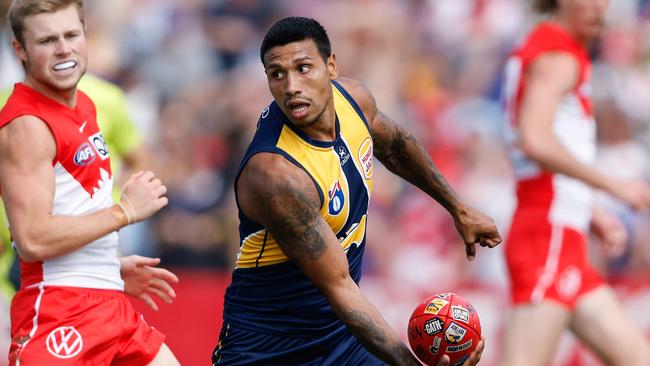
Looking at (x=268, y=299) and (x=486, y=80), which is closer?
(x=268, y=299)

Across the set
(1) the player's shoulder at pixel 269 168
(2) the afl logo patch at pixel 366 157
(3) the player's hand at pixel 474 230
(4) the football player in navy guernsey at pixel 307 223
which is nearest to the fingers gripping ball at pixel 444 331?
(4) the football player in navy guernsey at pixel 307 223

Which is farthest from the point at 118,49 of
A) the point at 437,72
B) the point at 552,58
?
the point at 552,58

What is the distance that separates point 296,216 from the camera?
547 cm

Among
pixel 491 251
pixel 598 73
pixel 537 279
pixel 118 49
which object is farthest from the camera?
pixel 598 73

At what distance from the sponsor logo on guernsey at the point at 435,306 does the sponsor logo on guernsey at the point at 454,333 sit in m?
0.12

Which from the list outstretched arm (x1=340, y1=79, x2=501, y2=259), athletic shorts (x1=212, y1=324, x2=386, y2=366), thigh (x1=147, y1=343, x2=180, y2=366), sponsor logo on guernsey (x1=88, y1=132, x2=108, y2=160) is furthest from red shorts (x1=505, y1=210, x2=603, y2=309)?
sponsor logo on guernsey (x1=88, y1=132, x2=108, y2=160)

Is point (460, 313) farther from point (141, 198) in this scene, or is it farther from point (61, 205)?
point (61, 205)

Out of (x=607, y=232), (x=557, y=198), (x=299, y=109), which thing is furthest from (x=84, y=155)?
(x=607, y=232)

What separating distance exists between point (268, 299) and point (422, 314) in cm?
78

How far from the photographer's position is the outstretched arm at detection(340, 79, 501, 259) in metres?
6.40

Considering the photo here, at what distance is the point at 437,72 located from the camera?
1412 cm

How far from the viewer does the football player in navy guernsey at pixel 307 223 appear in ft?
18.1

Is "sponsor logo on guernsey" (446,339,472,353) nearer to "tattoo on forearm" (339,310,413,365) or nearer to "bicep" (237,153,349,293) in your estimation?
"tattoo on forearm" (339,310,413,365)

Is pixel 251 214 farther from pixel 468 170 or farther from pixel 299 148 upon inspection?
pixel 468 170
